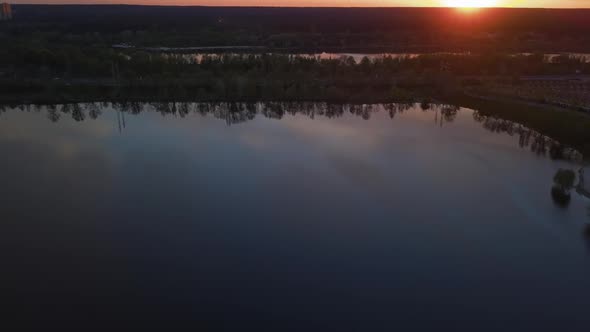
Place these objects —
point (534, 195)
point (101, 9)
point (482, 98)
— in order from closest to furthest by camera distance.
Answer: point (534, 195)
point (482, 98)
point (101, 9)

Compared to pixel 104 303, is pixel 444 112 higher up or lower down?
higher up

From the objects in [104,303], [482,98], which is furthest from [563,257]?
[482,98]

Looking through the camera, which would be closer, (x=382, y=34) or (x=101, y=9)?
(x=382, y=34)

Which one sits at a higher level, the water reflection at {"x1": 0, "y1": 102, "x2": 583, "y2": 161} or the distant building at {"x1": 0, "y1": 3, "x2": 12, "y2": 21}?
the distant building at {"x1": 0, "y1": 3, "x2": 12, "y2": 21}

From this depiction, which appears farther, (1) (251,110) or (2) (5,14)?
(2) (5,14)

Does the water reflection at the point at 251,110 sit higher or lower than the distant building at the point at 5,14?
lower

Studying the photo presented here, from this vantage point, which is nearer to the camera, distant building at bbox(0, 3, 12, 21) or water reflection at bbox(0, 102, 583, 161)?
water reflection at bbox(0, 102, 583, 161)

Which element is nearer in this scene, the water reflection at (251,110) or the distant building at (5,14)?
the water reflection at (251,110)

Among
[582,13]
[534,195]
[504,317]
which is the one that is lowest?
[504,317]

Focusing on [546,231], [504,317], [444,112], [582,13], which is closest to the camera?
[504,317]

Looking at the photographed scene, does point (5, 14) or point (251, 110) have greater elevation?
point (5, 14)

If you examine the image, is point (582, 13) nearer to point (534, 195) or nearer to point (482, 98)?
point (482, 98)
